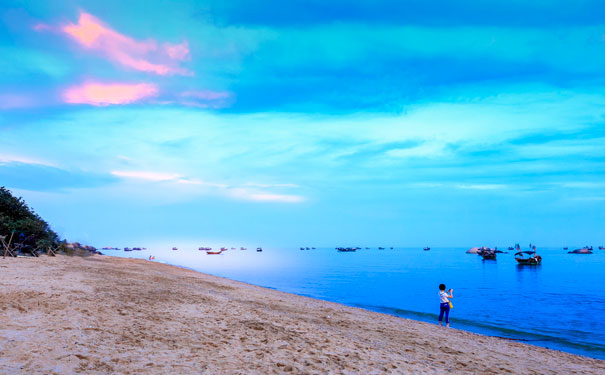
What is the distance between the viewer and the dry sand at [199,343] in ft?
26.1

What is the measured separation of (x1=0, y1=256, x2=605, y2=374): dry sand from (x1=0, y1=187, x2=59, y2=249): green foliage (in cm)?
2243

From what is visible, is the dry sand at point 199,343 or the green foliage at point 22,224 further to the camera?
the green foliage at point 22,224

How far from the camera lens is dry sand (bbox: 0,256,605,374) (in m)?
7.95

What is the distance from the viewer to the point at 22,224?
34438mm

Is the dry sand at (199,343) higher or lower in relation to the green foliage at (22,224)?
lower

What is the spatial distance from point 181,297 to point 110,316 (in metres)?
6.24

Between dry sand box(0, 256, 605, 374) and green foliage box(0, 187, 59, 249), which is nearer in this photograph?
dry sand box(0, 256, 605, 374)

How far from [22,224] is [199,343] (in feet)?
112

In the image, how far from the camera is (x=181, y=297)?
17578 mm

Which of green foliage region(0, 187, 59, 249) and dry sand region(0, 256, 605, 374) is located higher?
green foliage region(0, 187, 59, 249)

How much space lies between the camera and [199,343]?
9.85 metres

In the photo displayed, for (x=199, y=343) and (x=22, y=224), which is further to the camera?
(x=22, y=224)

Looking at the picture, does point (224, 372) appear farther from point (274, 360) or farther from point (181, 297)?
point (181, 297)

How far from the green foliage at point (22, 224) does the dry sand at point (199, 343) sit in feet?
73.6
